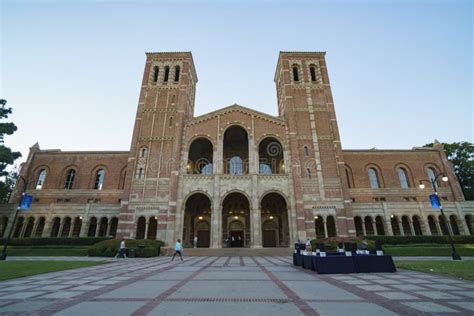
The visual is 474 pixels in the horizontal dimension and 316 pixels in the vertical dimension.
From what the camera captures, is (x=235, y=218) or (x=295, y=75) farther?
(x=295, y=75)

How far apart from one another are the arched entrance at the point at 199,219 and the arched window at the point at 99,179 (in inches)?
557

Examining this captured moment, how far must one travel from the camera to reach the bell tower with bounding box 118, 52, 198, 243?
25.0m

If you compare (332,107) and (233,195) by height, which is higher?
(332,107)

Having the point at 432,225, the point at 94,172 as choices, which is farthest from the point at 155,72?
the point at 432,225

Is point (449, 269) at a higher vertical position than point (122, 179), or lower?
lower

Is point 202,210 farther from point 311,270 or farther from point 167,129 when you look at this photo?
point 311,270

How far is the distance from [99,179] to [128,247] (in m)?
18.2

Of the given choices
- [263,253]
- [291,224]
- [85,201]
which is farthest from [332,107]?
[85,201]

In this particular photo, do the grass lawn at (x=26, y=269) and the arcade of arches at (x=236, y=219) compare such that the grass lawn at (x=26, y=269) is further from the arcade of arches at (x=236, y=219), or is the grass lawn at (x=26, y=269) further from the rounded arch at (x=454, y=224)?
the rounded arch at (x=454, y=224)

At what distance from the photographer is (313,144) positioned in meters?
28.1

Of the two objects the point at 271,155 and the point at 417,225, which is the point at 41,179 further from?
the point at 417,225

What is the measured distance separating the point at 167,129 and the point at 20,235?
22.5 metres

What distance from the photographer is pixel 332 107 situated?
3041 cm

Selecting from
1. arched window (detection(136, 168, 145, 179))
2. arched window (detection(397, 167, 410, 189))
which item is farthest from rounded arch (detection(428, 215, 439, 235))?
arched window (detection(136, 168, 145, 179))
